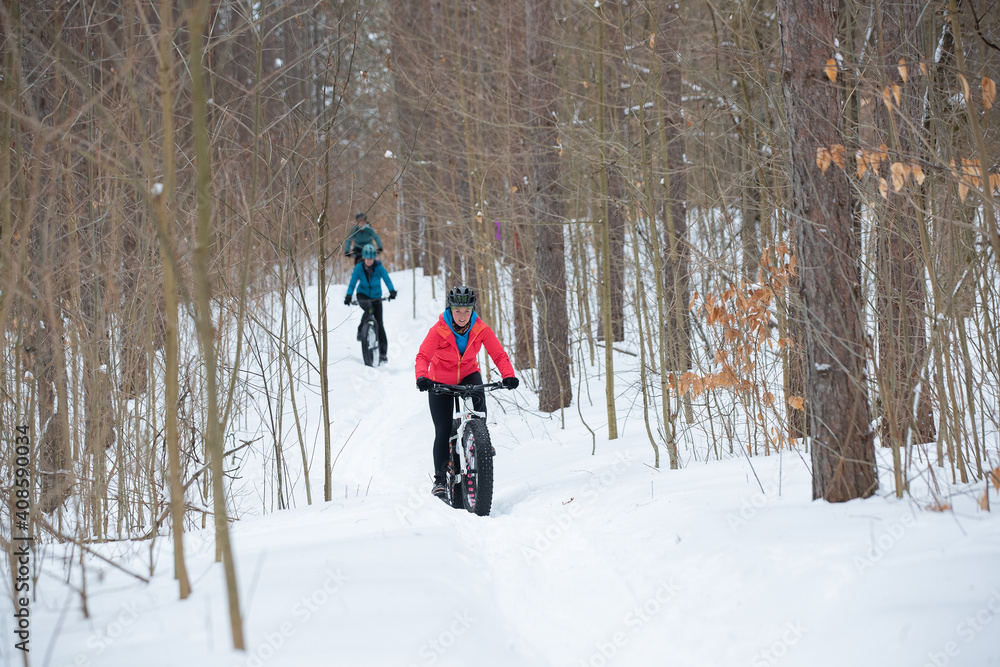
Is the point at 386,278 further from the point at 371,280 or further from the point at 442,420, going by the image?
the point at 442,420

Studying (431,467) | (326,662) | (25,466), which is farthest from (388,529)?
(431,467)

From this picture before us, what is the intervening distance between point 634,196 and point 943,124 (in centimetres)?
249

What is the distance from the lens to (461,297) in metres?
5.53

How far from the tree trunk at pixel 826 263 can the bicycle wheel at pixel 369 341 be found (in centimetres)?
987

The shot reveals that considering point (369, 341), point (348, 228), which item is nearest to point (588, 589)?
point (348, 228)

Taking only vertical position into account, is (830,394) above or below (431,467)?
above

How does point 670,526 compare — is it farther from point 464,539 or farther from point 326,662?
point 326,662

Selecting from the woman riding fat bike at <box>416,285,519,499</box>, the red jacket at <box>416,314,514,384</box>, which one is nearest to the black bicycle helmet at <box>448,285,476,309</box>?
the woman riding fat bike at <box>416,285,519,499</box>

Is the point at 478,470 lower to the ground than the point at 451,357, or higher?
lower

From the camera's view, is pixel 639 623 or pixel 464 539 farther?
pixel 464 539

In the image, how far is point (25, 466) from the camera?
3.76m

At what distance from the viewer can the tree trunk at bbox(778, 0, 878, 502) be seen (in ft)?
11.6

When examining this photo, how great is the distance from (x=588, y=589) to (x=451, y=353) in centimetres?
256

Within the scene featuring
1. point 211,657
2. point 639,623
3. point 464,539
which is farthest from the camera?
point 464,539
